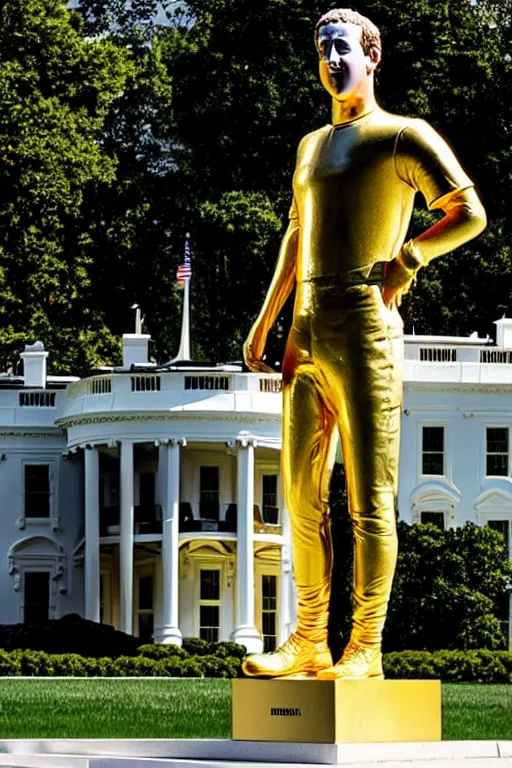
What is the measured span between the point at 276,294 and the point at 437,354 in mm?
44330

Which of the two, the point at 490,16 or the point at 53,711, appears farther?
the point at 490,16

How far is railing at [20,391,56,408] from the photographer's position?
61625 mm

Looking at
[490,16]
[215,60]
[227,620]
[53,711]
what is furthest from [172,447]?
[53,711]

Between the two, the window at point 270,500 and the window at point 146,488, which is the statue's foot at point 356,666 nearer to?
the window at point 270,500

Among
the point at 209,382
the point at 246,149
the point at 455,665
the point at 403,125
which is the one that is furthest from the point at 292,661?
the point at 246,149

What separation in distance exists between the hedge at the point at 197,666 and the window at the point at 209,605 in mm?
9884

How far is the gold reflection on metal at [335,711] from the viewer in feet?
47.1

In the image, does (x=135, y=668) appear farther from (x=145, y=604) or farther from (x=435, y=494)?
(x=435, y=494)

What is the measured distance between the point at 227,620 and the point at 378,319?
144ft

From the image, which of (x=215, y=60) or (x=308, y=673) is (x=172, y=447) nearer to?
(x=215, y=60)

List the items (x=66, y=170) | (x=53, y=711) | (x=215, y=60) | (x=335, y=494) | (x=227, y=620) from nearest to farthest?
(x=53, y=711)
(x=335, y=494)
(x=227, y=620)
(x=66, y=170)
(x=215, y=60)

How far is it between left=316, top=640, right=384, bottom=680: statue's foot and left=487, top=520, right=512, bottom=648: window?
40.5m

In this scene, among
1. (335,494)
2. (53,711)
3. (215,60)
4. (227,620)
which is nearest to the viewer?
(53,711)

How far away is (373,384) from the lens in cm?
1495
